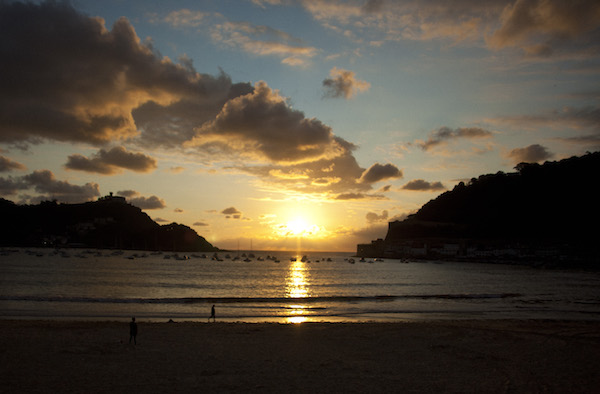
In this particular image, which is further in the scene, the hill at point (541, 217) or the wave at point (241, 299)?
the hill at point (541, 217)

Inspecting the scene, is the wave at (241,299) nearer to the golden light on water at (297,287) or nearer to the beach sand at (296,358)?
the golden light on water at (297,287)

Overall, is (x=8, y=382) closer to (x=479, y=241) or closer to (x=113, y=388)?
(x=113, y=388)

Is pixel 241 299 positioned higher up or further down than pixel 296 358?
further down

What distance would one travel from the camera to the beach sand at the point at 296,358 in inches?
548

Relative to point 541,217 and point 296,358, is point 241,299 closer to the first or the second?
point 296,358

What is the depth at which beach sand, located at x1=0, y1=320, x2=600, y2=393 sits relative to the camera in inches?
548

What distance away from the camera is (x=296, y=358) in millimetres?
17656

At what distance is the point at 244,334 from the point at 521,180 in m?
199

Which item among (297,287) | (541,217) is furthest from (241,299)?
(541,217)

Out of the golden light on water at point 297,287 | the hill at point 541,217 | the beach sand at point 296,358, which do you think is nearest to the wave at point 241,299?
the golden light on water at point 297,287

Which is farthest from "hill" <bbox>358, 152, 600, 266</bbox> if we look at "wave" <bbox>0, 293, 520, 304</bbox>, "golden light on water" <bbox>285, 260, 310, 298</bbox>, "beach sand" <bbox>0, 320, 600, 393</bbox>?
"beach sand" <bbox>0, 320, 600, 393</bbox>

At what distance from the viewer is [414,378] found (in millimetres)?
15031

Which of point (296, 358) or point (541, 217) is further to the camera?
point (541, 217)

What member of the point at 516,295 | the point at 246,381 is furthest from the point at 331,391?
the point at 516,295
